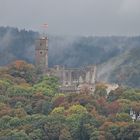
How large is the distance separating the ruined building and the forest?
5.08ft

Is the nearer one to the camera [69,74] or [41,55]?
[69,74]

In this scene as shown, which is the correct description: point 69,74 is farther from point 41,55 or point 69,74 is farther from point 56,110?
point 56,110

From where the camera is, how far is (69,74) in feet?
534

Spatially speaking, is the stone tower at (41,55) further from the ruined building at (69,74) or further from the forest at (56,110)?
the forest at (56,110)

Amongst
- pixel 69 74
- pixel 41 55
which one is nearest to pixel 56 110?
pixel 69 74

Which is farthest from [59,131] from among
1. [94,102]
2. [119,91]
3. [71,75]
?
[71,75]

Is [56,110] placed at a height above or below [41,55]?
below

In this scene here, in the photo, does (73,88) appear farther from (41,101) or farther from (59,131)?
(59,131)

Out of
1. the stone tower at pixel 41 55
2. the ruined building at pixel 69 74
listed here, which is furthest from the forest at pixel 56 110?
the stone tower at pixel 41 55

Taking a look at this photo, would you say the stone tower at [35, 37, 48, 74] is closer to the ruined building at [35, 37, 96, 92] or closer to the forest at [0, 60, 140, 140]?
the ruined building at [35, 37, 96, 92]

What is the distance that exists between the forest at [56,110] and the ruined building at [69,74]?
1.55 m

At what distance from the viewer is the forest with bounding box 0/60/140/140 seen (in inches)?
5017

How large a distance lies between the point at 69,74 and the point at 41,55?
5.27m

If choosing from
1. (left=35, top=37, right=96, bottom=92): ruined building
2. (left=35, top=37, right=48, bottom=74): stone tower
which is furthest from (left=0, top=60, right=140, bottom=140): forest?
(left=35, top=37, right=48, bottom=74): stone tower
